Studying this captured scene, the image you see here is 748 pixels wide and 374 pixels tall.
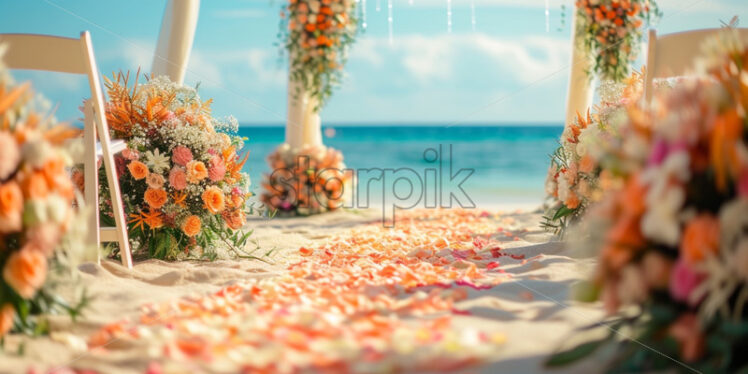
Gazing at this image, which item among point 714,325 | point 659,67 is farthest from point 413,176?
point 714,325

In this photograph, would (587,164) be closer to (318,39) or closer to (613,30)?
(613,30)

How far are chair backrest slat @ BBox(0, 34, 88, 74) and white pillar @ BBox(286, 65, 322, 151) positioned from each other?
11.9 ft

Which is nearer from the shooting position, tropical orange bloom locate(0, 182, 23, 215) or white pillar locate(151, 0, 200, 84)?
tropical orange bloom locate(0, 182, 23, 215)

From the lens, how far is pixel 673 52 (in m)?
2.44

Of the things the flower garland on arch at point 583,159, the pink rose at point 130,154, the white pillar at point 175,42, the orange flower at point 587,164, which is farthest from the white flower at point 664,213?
the white pillar at point 175,42

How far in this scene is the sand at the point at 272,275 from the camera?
5.09 feet

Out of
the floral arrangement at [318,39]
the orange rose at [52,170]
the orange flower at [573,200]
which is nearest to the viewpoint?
the orange rose at [52,170]

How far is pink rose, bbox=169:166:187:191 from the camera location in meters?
3.04

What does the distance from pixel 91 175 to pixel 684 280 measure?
235 centimetres

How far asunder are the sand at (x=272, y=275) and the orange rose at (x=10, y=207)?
36 cm

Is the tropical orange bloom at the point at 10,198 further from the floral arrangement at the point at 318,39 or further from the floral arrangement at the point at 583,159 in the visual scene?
the floral arrangement at the point at 318,39

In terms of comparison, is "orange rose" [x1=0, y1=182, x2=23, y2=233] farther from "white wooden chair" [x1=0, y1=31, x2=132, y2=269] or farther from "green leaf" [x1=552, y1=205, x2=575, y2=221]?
"green leaf" [x1=552, y1=205, x2=575, y2=221]

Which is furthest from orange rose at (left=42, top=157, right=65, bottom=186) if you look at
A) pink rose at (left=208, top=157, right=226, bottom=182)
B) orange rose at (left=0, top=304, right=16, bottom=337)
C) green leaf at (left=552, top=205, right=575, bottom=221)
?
green leaf at (left=552, top=205, right=575, bottom=221)

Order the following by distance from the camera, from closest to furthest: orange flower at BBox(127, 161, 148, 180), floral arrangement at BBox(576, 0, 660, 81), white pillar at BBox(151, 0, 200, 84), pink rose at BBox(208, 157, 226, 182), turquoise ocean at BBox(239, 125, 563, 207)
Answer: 1. orange flower at BBox(127, 161, 148, 180)
2. pink rose at BBox(208, 157, 226, 182)
3. white pillar at BBox(151, 0, 200, 84)
4. floral arrangement at BBox(576, 0, 660, 81)
5. turquoise ocean at BBox(239, 125, 563, 207)
